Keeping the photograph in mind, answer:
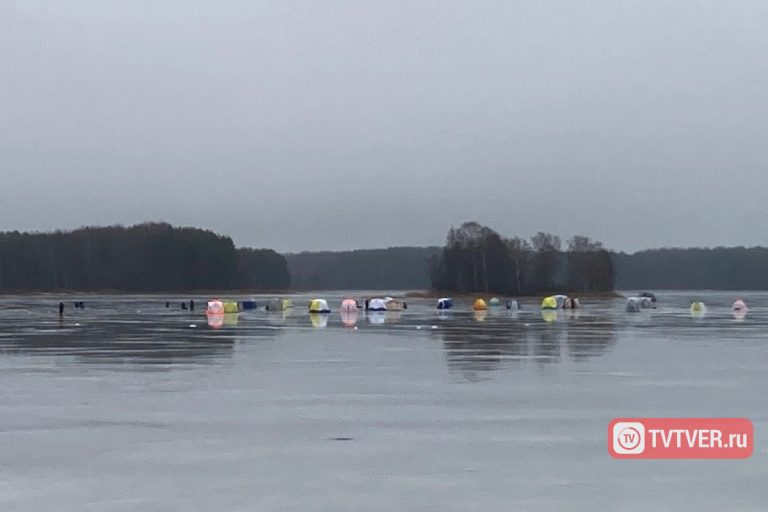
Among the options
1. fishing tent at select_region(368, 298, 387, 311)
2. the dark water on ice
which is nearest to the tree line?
fishing tent at select_region(368, 298, 387, 311)

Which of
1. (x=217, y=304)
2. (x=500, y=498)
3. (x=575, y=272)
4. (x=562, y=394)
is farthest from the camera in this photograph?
(x=575, y=272)

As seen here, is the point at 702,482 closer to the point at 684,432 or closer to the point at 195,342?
the point at 684,432

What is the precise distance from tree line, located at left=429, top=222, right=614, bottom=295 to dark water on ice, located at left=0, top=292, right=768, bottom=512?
5457 inches

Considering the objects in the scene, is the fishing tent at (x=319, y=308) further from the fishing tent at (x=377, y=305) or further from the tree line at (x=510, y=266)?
the tree line at (x=510, y=266)

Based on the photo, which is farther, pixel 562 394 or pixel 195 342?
pixel 195 342

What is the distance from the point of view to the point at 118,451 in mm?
14750

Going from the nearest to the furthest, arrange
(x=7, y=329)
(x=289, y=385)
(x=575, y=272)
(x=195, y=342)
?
(x=289, y=385) < (x=195, y=342) < (x=7, y=329) < (x=575, y=272)

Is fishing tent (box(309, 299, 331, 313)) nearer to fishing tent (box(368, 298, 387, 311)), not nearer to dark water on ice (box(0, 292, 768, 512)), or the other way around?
fishing tent (box(368, 298, 387, 311))

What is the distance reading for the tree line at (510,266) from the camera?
6850 inches

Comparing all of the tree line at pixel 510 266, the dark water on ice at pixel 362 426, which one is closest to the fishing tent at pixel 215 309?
the dark water on ice at pixel 362 426

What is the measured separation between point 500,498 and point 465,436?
427cm

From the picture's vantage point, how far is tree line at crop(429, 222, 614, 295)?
174m

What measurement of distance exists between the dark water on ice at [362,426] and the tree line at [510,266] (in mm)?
138613

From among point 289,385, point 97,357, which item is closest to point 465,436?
point 289,385
